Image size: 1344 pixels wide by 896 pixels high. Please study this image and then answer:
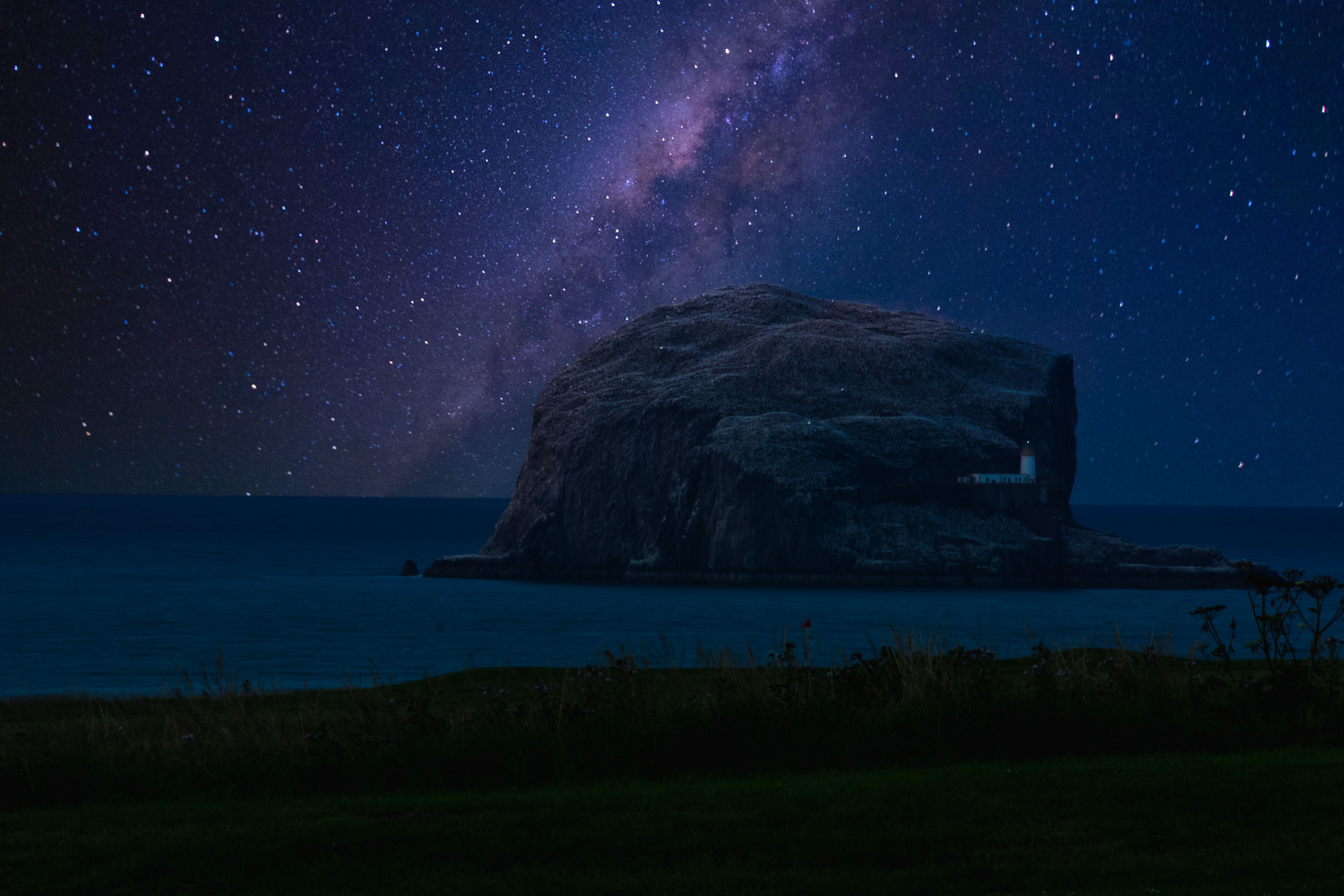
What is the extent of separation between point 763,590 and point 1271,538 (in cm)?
14480

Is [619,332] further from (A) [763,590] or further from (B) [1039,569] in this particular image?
(B) [1039,569]

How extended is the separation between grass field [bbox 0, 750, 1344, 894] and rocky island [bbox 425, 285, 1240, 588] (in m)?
66.4

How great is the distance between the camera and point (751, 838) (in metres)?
9.04

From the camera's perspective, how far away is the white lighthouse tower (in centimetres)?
8262

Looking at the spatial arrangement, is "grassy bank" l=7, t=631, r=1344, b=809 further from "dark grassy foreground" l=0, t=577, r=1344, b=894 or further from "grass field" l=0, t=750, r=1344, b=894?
"grass field" l=0, t=750, r=1344, b=894

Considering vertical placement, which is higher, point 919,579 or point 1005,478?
point 1005,478

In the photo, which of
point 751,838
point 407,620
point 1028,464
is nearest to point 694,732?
point 751,838

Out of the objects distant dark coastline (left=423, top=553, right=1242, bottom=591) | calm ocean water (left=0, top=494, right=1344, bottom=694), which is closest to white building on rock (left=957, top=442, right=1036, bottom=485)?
distant dark coastline (left=423, top=553, right=1242, bottom=591)

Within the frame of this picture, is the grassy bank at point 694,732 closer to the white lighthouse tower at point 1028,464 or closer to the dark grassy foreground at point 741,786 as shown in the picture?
the dark grassy foreground at point 741,786

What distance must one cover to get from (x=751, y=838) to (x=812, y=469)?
230ft

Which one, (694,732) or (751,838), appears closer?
(751,838)

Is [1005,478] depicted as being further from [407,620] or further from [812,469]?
[407,620]

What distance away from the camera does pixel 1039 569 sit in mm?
78250

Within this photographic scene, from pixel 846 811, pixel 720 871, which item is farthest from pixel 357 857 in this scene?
pixel 846 811
